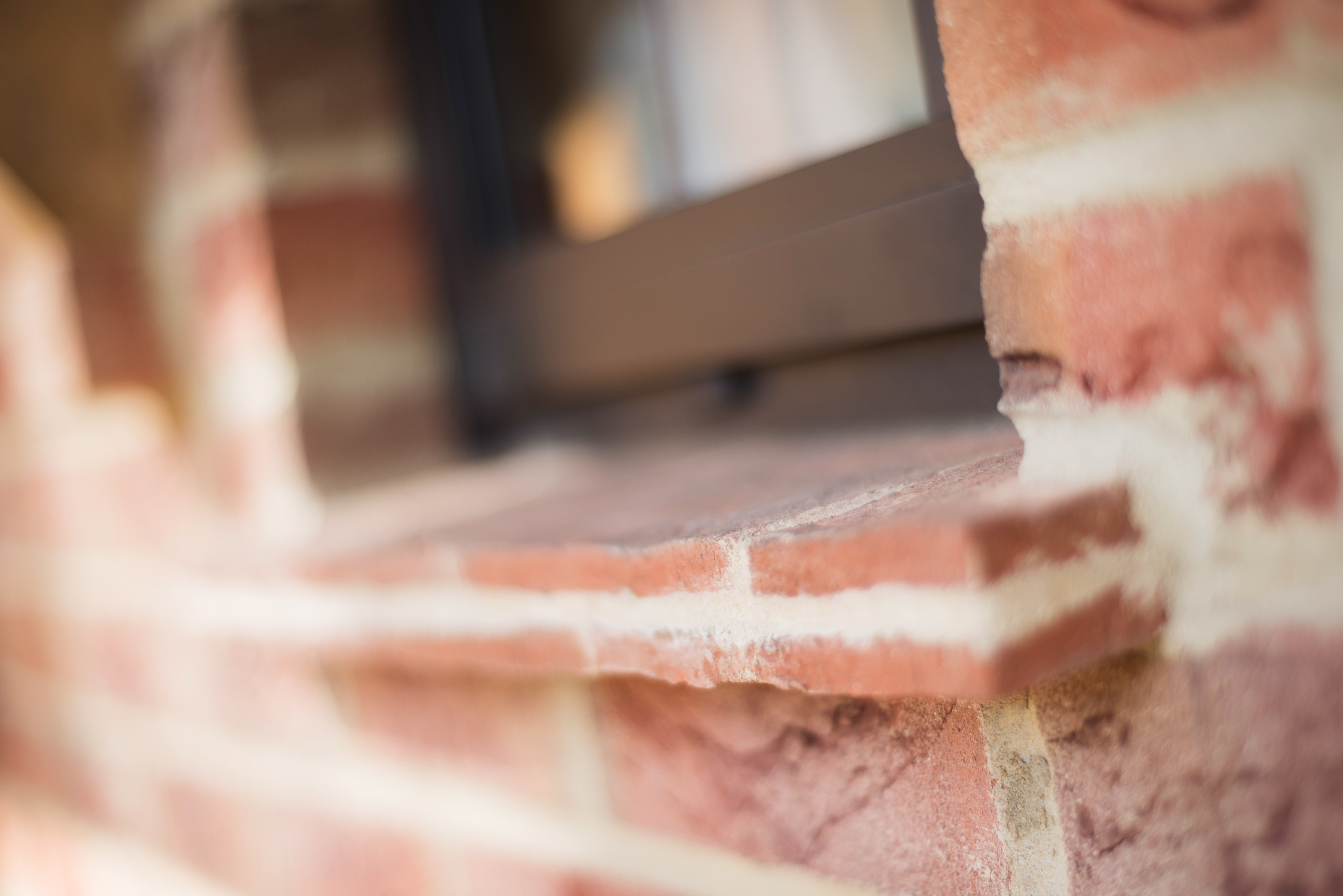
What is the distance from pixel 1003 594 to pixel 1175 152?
139mm

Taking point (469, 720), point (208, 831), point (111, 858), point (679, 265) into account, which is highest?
point (679, 265)

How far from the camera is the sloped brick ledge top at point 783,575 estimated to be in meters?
0.29

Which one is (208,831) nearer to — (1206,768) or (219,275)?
(219,275)

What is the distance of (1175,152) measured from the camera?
0.30 meters

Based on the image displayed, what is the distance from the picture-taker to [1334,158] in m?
0.28

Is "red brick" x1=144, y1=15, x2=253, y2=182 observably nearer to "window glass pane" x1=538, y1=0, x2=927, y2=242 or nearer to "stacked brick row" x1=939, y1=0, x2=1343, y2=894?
"window glass pane" x1=538, y1=0, x2=927, y2=242

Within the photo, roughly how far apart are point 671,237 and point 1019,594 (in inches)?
14.1

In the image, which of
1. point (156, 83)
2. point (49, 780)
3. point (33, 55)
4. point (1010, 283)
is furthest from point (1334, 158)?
point (49, 780)

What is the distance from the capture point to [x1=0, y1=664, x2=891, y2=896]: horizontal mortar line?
17.7 inches

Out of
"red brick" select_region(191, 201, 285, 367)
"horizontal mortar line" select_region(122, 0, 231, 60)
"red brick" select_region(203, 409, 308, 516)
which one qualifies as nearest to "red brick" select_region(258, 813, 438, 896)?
"red brick" select_region(203, 409, 308, 516)

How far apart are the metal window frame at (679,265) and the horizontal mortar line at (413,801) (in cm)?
25

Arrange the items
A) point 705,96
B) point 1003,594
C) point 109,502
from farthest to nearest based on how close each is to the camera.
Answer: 1. point 109,502
2. point 705,96
3. point 1003,594

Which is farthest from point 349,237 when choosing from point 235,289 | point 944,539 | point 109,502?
point 944,539

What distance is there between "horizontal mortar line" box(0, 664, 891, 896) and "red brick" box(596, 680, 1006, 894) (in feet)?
0.04
